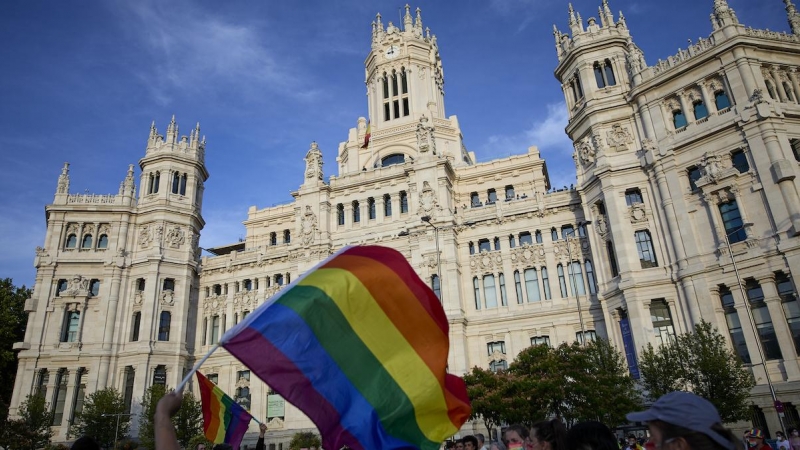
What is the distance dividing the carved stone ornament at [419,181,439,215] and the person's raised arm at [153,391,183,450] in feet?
139

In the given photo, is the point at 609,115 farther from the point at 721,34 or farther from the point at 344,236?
the point at 344,236

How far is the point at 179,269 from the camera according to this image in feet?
169

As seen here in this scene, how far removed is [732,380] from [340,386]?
1047 inches

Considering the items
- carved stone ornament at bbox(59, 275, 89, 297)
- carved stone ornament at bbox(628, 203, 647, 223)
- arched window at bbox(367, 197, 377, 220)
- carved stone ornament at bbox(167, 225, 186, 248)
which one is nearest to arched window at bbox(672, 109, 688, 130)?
carved stone ornament at bbox(628, 203, 647, 223)

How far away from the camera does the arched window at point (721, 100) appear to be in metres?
35.2

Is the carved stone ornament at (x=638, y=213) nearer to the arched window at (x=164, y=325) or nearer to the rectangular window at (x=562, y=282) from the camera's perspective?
the rectangular window at (x=562, y=282)

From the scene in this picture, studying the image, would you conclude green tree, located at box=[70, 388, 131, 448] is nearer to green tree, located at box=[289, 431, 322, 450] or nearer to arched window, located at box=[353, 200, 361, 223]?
green tree, located at box=[289, 431, 322, 450]

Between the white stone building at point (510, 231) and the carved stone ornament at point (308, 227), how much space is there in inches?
8.0

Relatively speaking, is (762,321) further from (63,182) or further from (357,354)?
(63,182)

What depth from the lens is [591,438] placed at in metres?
5.01

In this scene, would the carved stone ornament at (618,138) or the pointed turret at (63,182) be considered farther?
the pointed turret at (63,182)

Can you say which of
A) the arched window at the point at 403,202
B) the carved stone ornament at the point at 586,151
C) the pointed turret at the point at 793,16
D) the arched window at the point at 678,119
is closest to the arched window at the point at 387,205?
the arched window at the point at 403,202

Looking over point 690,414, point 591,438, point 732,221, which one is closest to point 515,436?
point 591,438

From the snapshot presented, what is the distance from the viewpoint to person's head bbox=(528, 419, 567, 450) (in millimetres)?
5836
